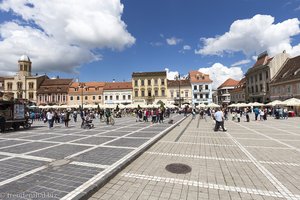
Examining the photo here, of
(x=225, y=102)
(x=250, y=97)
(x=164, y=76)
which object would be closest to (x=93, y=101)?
(x=164, y=76)

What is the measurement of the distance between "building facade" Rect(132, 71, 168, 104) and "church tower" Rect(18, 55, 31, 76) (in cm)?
3771

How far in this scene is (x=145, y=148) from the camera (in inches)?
326

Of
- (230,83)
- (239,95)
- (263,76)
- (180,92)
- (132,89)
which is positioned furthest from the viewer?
(230,83)

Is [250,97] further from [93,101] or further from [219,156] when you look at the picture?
[219,156]

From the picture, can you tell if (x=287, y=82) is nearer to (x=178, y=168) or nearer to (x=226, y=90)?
(x=226, y=90)

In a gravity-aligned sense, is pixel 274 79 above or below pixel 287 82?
above

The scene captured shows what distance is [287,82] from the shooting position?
38.2 metres

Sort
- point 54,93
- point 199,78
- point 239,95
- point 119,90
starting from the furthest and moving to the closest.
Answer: point 239,95
point 54,93
point 199,78
point 119,90

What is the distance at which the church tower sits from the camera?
209ft

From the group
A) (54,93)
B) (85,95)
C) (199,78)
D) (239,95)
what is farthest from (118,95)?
(239,95)

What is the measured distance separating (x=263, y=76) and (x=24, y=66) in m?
73.5

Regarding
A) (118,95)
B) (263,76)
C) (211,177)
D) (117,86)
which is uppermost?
(263,76)

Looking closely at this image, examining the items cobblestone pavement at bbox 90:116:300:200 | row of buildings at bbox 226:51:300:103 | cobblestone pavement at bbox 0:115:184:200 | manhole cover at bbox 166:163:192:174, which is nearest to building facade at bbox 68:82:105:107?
row of buildings at bbox 226:51:300:103

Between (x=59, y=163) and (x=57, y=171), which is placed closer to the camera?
(x=57, y=171)
